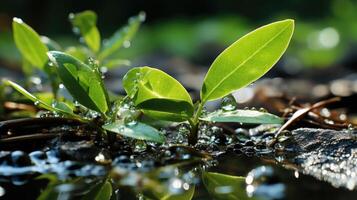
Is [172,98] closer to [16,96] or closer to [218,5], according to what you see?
[16,96]

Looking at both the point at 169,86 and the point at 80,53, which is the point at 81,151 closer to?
the point at 169,86

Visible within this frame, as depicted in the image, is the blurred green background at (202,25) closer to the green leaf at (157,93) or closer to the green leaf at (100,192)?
the green leaf at (157,93)

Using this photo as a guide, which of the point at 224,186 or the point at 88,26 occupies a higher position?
the point at 88,26

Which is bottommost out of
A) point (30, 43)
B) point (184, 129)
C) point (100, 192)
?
point (100, 192)

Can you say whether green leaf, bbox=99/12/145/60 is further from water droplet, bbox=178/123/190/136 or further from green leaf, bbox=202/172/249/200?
green leaf, bbox=202/172/249/200

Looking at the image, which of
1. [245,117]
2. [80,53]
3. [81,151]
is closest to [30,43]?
[80,53]

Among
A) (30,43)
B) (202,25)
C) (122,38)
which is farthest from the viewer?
(202,25)

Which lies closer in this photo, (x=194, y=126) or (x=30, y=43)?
(x=194, y=126)

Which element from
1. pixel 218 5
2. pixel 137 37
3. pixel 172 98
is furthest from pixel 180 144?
pixel 218 5

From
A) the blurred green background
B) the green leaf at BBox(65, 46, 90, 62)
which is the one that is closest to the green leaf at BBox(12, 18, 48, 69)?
the green leaf at BBox(65, 46, 90, 62)
